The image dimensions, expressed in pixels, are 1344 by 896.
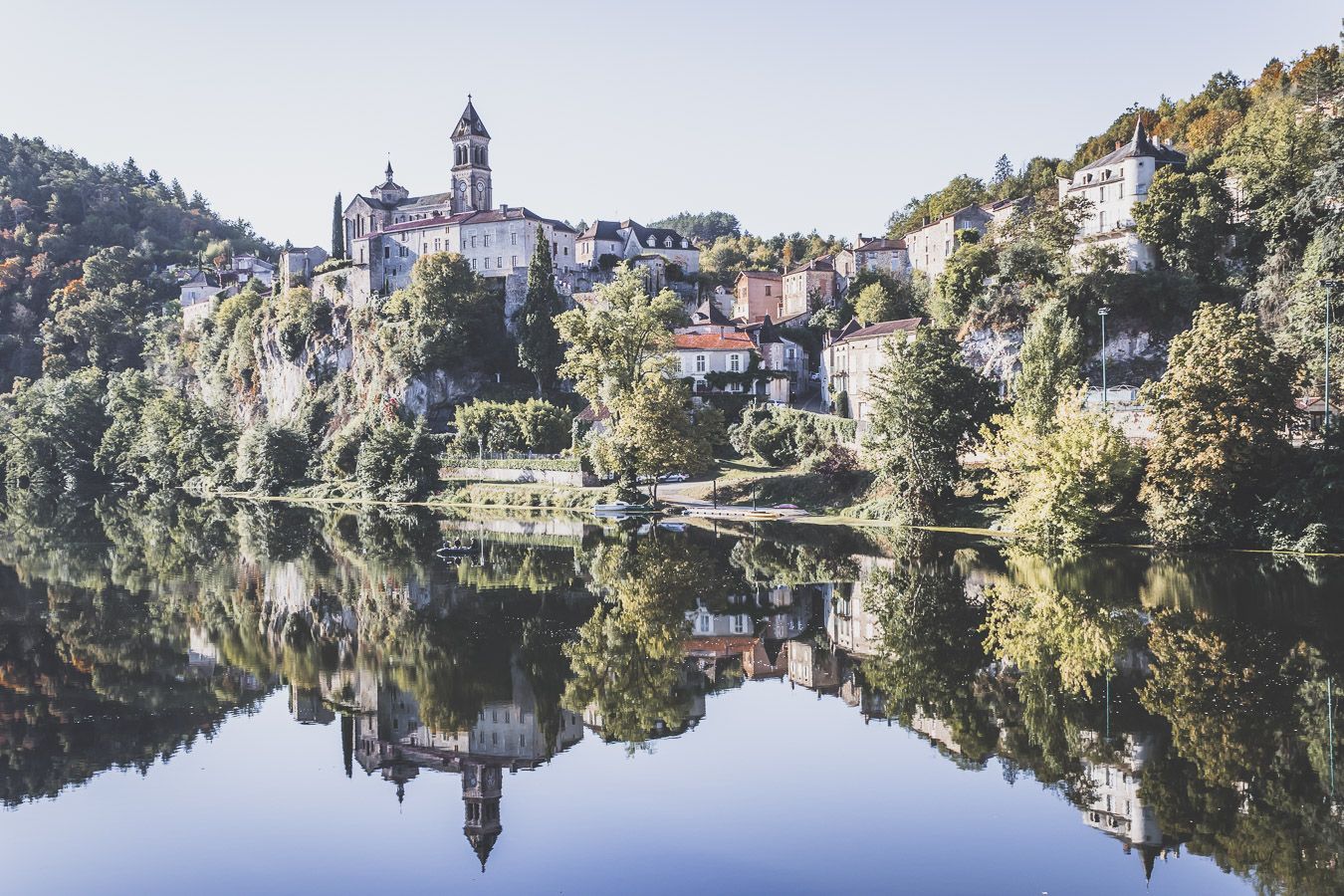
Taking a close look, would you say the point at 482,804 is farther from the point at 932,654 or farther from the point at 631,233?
the point at 631,233

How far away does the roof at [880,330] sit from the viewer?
65500 mm

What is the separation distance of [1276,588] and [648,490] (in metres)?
37.1

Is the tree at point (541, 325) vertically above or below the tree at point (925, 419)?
above

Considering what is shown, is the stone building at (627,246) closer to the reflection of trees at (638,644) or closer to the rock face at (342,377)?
the rock face at (342,377)

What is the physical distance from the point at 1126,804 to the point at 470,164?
91.5 m

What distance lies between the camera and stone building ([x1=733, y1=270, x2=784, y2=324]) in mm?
92000

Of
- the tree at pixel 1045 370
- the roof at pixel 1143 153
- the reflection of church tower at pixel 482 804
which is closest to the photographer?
the reflection of church tower at pixel 482 804

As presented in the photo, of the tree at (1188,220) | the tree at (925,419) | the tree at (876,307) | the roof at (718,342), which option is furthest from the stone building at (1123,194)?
the roof at (718,342)

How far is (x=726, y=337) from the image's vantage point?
7712 centimetres

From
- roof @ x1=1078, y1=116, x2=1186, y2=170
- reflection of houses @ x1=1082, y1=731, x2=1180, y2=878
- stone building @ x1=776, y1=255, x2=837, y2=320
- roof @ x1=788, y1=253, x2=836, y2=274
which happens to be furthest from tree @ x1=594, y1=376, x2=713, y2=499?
reflection of houses @ x1=1082, y1=731, x2=1180, y2=878

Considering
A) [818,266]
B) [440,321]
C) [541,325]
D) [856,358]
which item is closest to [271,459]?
[440,321]

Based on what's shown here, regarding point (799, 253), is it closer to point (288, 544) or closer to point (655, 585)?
point (288, 544)

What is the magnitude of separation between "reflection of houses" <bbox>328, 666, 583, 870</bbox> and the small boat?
3708cm

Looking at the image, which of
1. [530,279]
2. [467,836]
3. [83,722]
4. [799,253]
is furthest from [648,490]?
[799,253]
